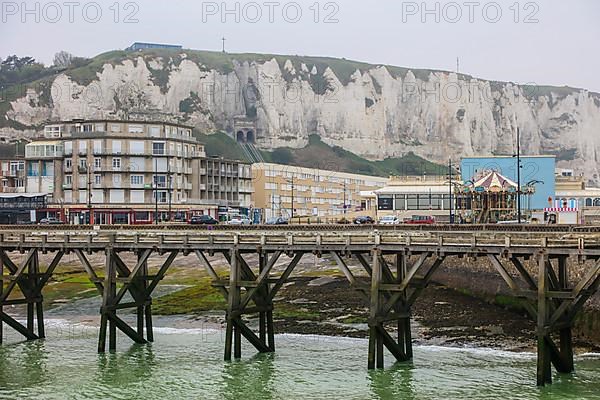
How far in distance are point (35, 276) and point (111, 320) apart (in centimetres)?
791

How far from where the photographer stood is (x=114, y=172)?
136 meters

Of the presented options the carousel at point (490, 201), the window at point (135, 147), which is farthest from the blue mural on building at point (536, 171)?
the window at point (135, 147)

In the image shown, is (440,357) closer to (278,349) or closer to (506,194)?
(278,349)

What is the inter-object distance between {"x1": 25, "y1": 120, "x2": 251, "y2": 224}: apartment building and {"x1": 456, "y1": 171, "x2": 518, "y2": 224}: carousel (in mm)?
47919

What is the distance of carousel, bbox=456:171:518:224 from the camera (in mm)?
104000

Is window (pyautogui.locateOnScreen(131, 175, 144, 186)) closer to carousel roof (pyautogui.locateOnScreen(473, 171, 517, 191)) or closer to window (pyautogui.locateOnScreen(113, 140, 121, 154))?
A: window (pyautogui.locateOnScreen(113, 140, 121, 154))

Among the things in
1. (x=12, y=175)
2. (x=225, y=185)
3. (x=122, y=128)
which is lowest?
(x=225, y=185)

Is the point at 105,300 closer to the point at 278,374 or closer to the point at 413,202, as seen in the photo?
the point at 278,374

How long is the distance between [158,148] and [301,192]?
48800 mm

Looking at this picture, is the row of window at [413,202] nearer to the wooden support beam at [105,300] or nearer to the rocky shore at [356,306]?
the rocky shore at [356,306]

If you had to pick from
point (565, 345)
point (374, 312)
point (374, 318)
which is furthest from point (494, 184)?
point (374, 318)

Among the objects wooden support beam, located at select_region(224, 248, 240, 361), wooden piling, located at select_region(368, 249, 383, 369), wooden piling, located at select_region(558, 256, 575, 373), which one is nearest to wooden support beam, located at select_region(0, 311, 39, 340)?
wooden support beam, located at select_region(224, 248, 240, 361)

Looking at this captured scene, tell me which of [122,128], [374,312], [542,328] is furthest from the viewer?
[122,128]

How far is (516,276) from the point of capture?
5647 centimetres
